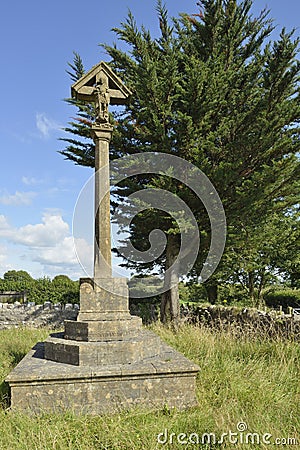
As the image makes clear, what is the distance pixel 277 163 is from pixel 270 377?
578cm

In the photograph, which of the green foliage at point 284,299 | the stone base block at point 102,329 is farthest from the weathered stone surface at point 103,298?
the green foliage at point 284,299

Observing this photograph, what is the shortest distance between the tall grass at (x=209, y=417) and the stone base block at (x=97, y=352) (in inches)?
25.5

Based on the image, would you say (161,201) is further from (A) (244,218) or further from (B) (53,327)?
(B) (53,327)

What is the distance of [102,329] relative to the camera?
4852 mm

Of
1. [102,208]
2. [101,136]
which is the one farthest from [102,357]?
[101,136]

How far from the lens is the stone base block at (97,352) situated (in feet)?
14.8

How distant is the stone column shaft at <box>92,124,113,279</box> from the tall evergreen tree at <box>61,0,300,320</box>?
3.79 metres

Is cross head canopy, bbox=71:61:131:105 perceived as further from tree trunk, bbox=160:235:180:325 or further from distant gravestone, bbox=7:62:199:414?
tree trunk, bbox=160:235:180:325

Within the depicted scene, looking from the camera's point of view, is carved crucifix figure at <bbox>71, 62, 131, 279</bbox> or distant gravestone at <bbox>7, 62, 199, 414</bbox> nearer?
distant gravestone at <bbox>7, 62, 199, 414</bbox>

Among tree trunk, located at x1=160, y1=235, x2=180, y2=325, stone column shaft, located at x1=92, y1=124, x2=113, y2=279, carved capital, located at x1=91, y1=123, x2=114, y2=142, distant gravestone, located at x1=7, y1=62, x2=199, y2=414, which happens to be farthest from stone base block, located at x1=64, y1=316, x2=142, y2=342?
tree trunk, located at x1=160, y1=235, x2=180, y2=325

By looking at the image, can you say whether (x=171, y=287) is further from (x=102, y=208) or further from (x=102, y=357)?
(x=102, y=357)

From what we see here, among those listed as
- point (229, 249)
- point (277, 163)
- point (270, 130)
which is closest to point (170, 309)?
point (229, 249)

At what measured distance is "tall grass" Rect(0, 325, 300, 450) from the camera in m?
3.35

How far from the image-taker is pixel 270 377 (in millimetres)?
4898
